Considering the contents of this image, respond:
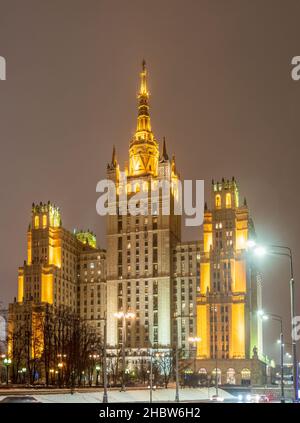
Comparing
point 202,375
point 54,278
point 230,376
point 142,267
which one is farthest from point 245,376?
point 54,278

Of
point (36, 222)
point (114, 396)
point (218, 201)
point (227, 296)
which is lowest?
point (114, 396)

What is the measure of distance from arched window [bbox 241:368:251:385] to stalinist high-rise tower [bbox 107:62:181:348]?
26091mm

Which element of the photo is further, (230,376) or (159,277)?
(159,277)

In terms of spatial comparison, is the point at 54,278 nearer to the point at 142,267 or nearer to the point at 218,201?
the point at 142,267

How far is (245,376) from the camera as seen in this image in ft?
519

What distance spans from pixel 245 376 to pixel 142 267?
4386cm

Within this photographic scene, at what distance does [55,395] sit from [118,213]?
459 ft

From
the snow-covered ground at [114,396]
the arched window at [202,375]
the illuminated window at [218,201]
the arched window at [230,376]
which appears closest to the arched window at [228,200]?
the illuminated window at [218,201]

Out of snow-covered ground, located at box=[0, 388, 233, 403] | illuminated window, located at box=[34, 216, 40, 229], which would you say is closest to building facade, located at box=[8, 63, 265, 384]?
illuminated window, located at box=[34, 216, 40, 229]

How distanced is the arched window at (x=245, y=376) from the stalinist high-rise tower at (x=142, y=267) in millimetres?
26091

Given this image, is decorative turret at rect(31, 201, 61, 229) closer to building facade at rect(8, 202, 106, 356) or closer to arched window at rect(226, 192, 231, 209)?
building facade at rect(8, 202, 106, 356)

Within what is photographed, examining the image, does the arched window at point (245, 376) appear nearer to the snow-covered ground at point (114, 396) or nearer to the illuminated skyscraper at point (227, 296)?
the illuminated skyscraper at point (227, 296)
